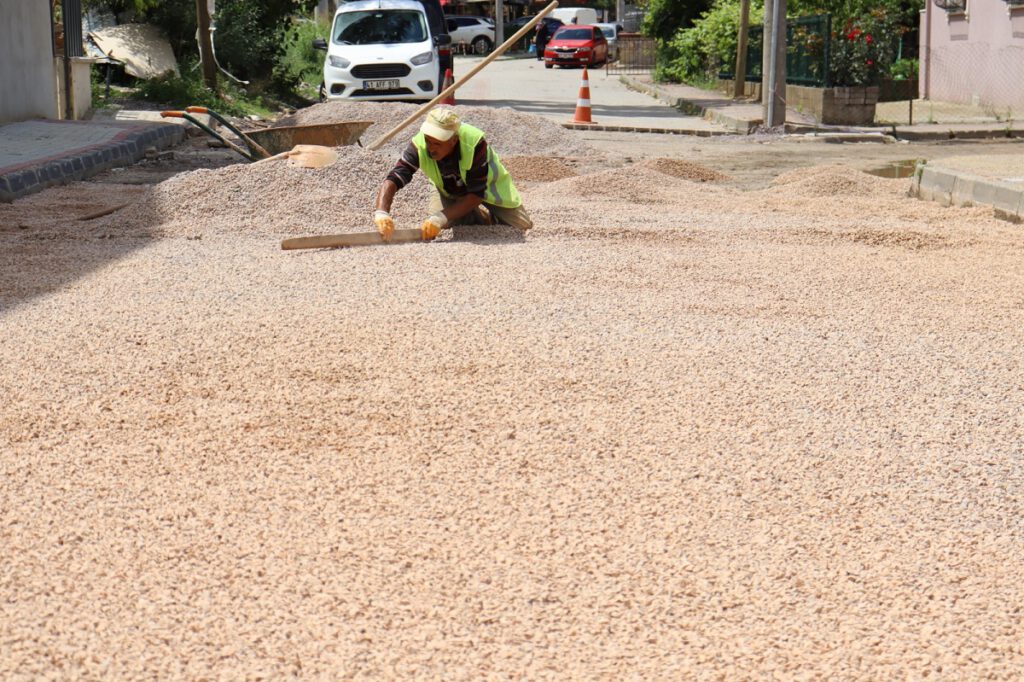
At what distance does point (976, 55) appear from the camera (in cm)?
2264

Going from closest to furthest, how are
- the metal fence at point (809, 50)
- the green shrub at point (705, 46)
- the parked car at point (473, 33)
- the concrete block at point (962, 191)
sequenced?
the concrete block at point (962, 191)
the metal fence at point (809, 50)
the green shrub at point (705, 46)
the parked car at point (473, 33)

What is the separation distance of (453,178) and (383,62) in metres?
13.2

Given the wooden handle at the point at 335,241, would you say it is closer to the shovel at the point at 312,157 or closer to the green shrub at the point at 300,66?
the shovel at the point at 312,157

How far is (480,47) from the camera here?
191 feet

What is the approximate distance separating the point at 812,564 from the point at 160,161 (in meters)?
11.7

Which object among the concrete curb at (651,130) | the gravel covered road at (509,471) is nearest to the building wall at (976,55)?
the concrete curb at (651,130)

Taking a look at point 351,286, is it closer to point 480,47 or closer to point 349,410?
point 349,410

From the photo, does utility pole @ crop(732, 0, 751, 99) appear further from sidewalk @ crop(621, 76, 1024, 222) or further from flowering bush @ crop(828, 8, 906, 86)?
flowering bush @ crop(828, 8, 906, 86)

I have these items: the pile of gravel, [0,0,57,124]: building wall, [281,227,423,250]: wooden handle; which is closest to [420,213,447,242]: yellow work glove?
[281,227,423,250]: wooden handle

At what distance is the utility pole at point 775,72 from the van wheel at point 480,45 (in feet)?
130

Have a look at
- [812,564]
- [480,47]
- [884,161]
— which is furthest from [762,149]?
[480,47]

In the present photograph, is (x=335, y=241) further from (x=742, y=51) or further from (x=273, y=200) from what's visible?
(x=742, y=51)

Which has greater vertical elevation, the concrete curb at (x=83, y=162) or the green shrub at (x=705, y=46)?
the green shrub at (x=705, y=46)

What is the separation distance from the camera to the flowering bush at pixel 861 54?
1961 centimetres
